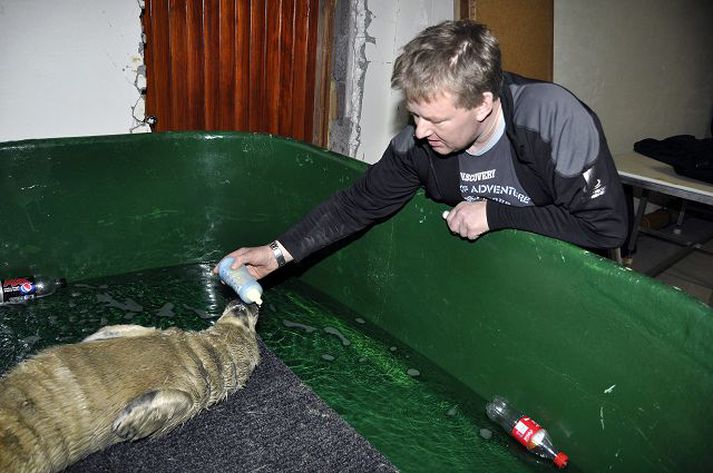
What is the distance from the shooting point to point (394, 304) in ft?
8.37

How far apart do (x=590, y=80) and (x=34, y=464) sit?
4.95 meters

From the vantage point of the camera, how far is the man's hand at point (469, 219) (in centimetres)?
197

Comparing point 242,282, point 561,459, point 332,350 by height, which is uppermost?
point 242,282

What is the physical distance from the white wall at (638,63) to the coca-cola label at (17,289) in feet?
13.3

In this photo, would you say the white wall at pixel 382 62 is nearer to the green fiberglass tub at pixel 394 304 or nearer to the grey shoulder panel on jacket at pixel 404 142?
the green fiberglass tub at pixel 394 304

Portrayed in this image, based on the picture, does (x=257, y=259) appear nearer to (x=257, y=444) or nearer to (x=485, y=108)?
(x=257, y=444)

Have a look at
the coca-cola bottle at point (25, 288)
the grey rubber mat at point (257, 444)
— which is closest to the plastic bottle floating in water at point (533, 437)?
the grey rubber mat at point (257, 444)

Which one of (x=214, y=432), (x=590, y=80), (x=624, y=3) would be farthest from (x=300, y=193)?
(x=624, y=3)

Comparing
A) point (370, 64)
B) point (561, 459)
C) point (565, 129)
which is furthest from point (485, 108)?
point (370, 64)

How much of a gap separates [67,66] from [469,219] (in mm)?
2377

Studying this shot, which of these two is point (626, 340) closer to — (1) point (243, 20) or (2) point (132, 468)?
(2) point (132, 468)

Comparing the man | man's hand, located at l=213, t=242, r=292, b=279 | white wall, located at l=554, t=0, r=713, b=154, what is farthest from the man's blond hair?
white wall, located at l=554, t=0, r=713, b=154

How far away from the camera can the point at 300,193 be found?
2838mm

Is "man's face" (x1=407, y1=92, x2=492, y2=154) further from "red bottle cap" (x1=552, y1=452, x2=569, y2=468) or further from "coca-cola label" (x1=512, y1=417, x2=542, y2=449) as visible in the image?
"red bottle cap" (x1=552, y1=452, x2=569, y2=468)
